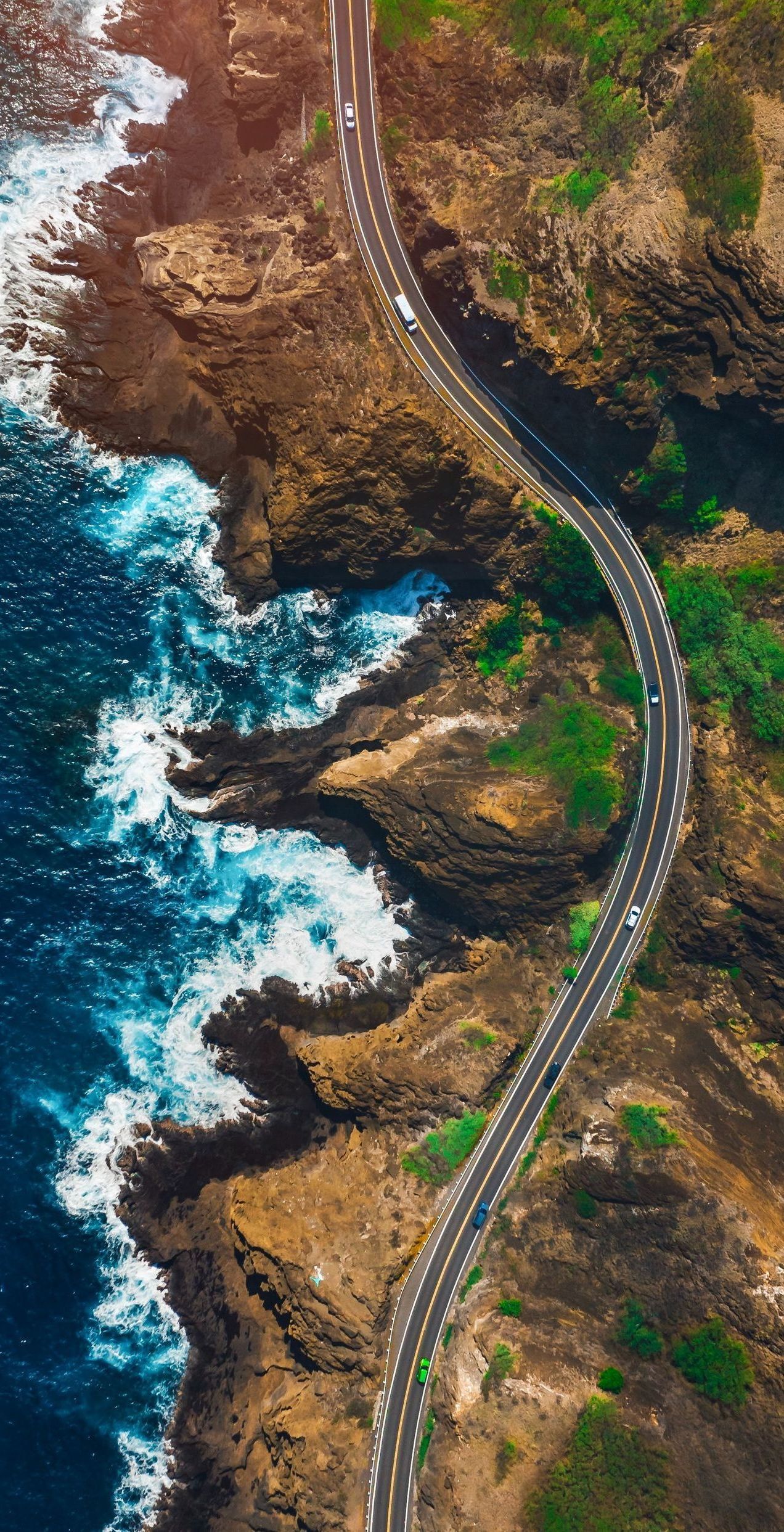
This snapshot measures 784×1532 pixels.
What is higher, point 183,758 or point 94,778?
point 183,758

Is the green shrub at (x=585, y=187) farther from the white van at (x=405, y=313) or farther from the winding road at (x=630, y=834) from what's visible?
the white van at (x=405, y=313)

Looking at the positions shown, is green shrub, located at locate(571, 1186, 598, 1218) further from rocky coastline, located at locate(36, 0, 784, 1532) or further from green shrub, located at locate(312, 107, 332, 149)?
green shrub, located at locate(312, 107, 332, 149)

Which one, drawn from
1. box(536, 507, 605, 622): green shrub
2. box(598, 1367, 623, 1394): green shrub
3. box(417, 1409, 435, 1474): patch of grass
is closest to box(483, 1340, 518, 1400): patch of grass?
box(598, 1367, 623, 1394): green shrub

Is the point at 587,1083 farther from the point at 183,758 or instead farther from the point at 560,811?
the point at 183,758

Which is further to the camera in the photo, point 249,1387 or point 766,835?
point 249,1387

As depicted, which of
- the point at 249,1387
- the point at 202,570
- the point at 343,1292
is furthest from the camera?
the point at 202,570

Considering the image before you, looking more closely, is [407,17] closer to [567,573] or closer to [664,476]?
[664,476]

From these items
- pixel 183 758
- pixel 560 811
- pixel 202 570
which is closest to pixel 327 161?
pixel 202 570

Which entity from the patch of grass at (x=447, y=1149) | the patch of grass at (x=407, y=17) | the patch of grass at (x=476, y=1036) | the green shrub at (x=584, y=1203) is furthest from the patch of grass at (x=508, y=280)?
the green shrub at (x=584, y=1203)
